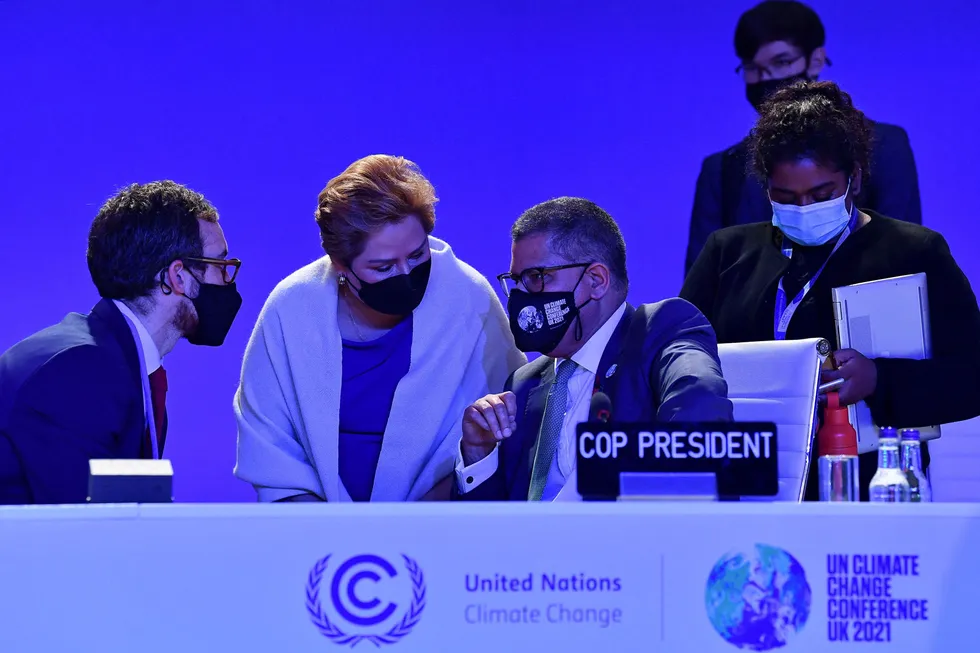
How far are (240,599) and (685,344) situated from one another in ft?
3.60

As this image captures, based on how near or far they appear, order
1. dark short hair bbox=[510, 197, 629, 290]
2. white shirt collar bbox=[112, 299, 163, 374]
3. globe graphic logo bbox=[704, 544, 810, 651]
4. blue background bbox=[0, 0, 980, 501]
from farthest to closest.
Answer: blue background bbox=[0, 0, 980, 501] < white shirt collar bbox=[112, 299, 163, 374] < dark short hair bbox=[510, 197, 629, 290] < globe graphic logo bbox=[704, 544, 810, 651]

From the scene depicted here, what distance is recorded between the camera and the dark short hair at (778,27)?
12.7ft

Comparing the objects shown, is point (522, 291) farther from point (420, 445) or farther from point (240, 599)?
point (240, 599)

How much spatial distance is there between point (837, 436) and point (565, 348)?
1.81 feet

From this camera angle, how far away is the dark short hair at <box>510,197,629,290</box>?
259cm

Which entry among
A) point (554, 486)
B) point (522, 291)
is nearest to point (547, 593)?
point (554, 486)

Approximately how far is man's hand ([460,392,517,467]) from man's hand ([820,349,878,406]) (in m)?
0.66

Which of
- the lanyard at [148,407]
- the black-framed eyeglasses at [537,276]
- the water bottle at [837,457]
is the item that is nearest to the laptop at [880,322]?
the water bottle at [837,457]

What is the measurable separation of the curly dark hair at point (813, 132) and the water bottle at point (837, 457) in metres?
0.55

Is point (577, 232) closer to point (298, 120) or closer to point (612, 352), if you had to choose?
point (612, 352)

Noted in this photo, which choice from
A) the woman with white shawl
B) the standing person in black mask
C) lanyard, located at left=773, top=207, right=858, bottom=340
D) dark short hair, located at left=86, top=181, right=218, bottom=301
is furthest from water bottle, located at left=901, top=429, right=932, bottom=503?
dark short hair, located at left=86, top=181, right=218, bottom=301

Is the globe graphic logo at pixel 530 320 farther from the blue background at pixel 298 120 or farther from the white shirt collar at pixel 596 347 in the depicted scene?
the blue background at pixel 298 120

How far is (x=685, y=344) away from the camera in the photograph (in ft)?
7.95

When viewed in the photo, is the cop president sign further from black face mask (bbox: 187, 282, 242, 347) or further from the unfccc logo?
black face mask (bbox: 187, 282, 242, 347)
